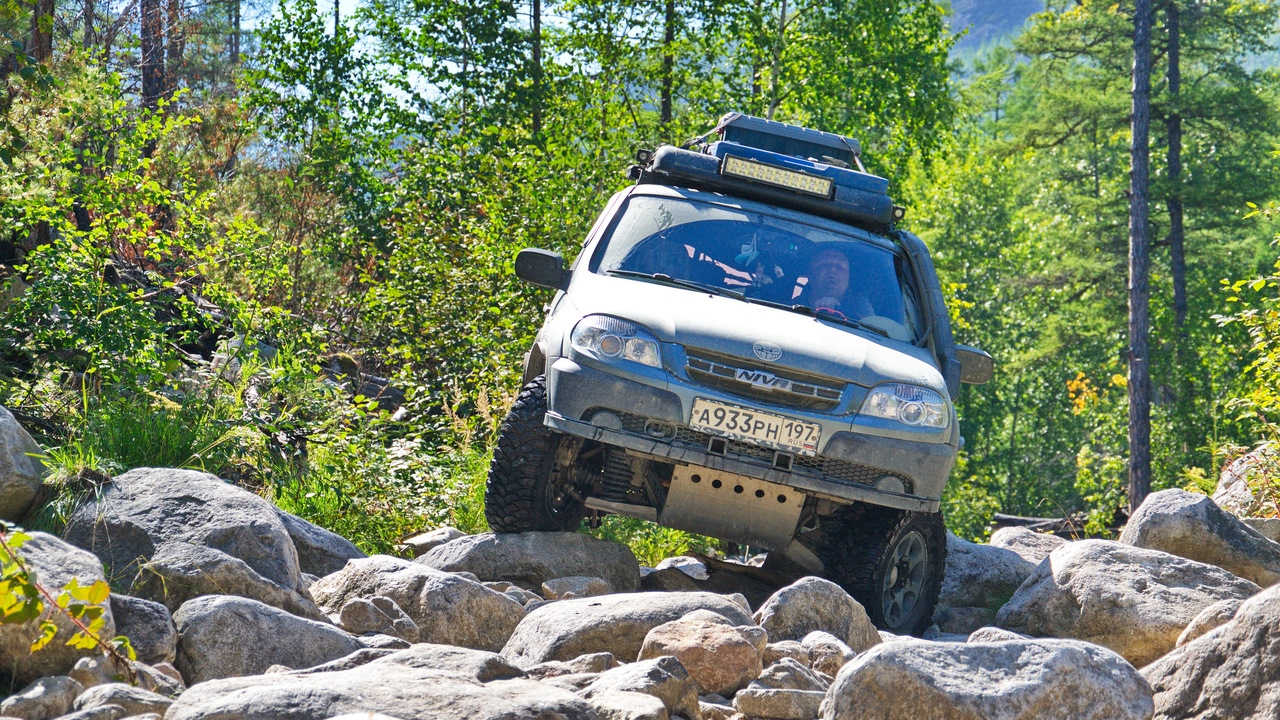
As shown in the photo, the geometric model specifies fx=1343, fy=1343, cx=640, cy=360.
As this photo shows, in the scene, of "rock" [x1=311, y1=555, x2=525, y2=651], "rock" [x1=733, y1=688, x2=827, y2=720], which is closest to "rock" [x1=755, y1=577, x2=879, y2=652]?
"rock" [x1=311, y1=555, x2=525, y2=651]

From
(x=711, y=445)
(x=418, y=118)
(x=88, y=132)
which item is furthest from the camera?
(x=418, y=118)

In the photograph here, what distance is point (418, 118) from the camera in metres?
25.2

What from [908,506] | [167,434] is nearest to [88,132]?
[167,434]

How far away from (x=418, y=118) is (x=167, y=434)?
1856cm

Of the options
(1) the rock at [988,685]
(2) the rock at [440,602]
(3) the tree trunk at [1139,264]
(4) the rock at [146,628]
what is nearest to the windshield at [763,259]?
(2) the rock at [440,602]

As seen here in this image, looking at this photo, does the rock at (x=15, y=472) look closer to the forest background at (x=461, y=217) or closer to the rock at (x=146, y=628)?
the forest background at (x=461, y=217)

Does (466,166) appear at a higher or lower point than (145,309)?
higher

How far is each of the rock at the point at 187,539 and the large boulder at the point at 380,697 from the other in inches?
55.6

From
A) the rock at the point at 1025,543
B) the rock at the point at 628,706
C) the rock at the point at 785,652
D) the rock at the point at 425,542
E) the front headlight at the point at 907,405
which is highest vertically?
the front headlight at the point at 907,405

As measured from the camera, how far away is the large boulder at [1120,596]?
602 centimetres

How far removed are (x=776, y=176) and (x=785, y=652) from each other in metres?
3.60

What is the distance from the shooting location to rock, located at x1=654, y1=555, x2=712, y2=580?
8.06 meters

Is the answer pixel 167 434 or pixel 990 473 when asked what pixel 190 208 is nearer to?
pixel 167 434

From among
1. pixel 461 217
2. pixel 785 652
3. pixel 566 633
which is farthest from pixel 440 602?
pixel 461 217
